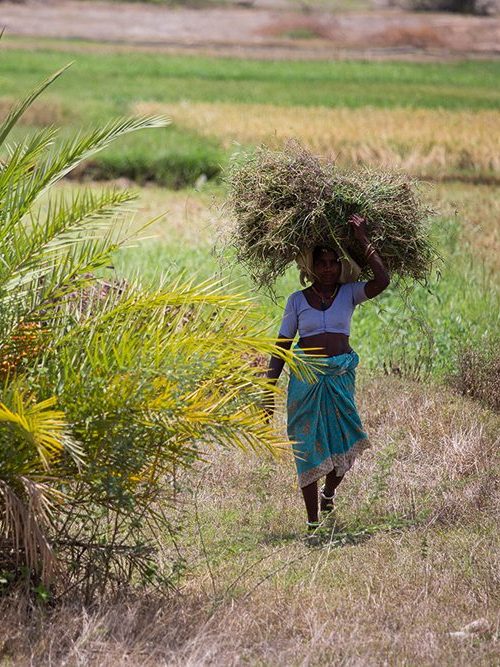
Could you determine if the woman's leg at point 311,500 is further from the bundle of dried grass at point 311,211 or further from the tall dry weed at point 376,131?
the tall dry weed at point 376,131

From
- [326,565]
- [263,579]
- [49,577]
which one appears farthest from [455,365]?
[49,577]

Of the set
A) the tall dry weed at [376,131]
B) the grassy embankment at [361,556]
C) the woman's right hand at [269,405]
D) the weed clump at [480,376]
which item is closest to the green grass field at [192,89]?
the tall dry weed at [376,131]

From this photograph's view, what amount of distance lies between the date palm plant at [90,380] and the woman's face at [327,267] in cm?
95

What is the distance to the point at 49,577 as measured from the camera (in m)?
4.87

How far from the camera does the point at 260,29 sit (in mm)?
62781

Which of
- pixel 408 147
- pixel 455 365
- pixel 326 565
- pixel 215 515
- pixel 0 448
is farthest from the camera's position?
pixel 408 147

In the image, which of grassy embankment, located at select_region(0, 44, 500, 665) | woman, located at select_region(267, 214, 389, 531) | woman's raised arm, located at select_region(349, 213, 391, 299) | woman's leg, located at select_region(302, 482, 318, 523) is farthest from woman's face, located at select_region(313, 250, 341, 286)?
woman's leg, located at select_region(302, 482, 318, 523)

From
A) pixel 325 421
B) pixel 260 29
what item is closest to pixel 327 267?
pixel 325 421

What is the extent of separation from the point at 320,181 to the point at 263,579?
2.05m

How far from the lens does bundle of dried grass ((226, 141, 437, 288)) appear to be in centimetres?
614

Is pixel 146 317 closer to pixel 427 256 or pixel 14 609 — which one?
pixel 14 609

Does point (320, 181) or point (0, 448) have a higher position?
point (320, 181)

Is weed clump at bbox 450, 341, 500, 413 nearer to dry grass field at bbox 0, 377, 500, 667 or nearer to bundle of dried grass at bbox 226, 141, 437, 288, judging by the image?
dry grass field at bbox 0, 377, 500, 667

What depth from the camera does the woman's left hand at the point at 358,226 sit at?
20.1 ft
